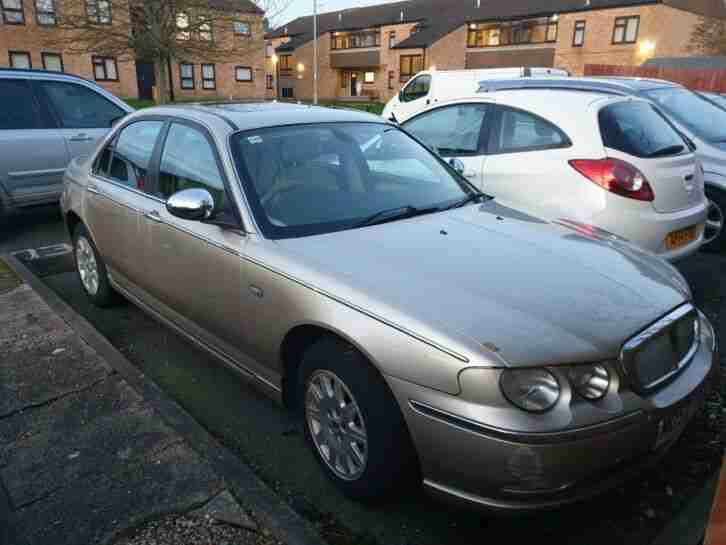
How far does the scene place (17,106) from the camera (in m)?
6.74

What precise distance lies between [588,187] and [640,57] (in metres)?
34.0

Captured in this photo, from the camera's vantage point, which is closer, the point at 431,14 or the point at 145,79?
the point at 145,79

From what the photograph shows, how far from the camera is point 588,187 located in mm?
4645

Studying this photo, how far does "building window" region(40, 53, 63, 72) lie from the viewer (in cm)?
3147

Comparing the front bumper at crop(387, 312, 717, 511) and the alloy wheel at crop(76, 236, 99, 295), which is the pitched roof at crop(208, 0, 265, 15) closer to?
the alloy wheel at crop(76, 236, 99, 295)

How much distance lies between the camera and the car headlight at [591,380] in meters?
2.04

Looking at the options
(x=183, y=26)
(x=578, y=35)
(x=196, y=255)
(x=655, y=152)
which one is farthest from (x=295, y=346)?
(x=578, y=35)

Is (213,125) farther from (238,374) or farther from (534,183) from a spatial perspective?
(534,183)

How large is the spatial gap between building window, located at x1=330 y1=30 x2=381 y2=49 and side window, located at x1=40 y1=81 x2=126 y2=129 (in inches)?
1777

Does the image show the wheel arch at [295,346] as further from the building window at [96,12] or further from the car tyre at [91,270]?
the building window at [96,12]

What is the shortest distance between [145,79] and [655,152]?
37.3 meters

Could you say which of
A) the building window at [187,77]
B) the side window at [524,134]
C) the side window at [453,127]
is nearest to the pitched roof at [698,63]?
the side window at [453,127]

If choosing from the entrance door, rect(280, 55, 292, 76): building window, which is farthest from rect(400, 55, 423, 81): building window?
the entrance door

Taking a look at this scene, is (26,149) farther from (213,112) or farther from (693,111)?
(693,111)
